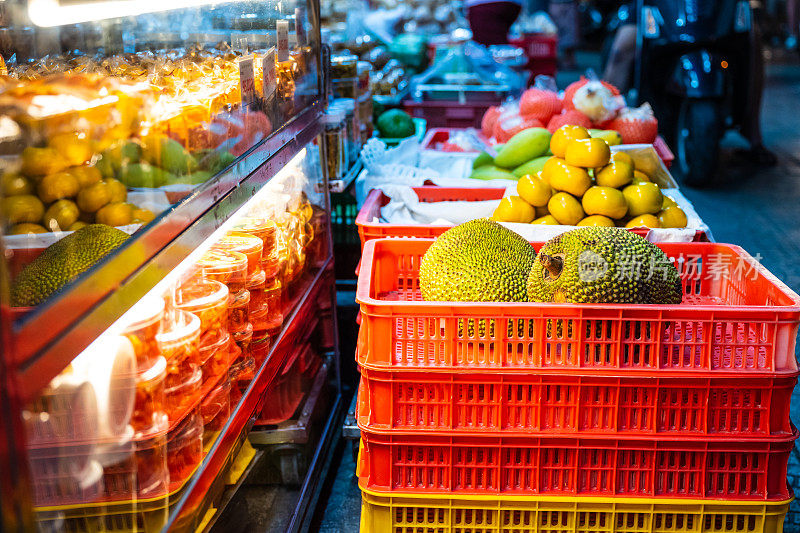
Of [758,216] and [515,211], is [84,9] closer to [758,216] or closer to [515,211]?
[515,211]

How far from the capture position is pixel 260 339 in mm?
1838

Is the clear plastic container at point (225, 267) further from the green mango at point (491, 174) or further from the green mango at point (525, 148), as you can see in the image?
the green mango at point (525, 148)

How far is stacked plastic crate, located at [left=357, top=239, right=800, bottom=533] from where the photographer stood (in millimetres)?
1453

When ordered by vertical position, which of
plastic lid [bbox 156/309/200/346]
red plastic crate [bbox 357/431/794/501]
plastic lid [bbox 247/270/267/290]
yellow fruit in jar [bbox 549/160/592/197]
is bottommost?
red plastic crate [bbox 357/431/794/501]

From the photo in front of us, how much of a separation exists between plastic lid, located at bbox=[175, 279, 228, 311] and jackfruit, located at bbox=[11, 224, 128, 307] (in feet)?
0.87

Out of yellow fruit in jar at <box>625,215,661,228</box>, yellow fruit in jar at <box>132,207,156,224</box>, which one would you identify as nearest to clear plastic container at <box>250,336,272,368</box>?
yellow fruit in jar at <box>132,207,156,224</box>

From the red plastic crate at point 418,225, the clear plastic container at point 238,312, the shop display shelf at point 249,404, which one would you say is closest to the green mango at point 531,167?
the red plastic crate at point 418,225

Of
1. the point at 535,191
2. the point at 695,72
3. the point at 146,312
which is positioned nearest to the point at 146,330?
the point at 146,312

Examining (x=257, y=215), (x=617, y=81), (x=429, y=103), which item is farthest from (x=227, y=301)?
(x=617, y=81)

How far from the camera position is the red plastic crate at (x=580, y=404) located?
1.47 metres

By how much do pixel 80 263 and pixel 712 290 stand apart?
153cm

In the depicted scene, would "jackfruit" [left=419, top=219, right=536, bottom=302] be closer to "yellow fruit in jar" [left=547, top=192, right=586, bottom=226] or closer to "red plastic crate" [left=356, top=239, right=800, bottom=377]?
"red plastic crate" [left=356, top=239, right=800, bottom=377]

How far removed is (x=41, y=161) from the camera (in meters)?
1.07

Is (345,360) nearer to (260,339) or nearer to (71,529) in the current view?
(260,339)
